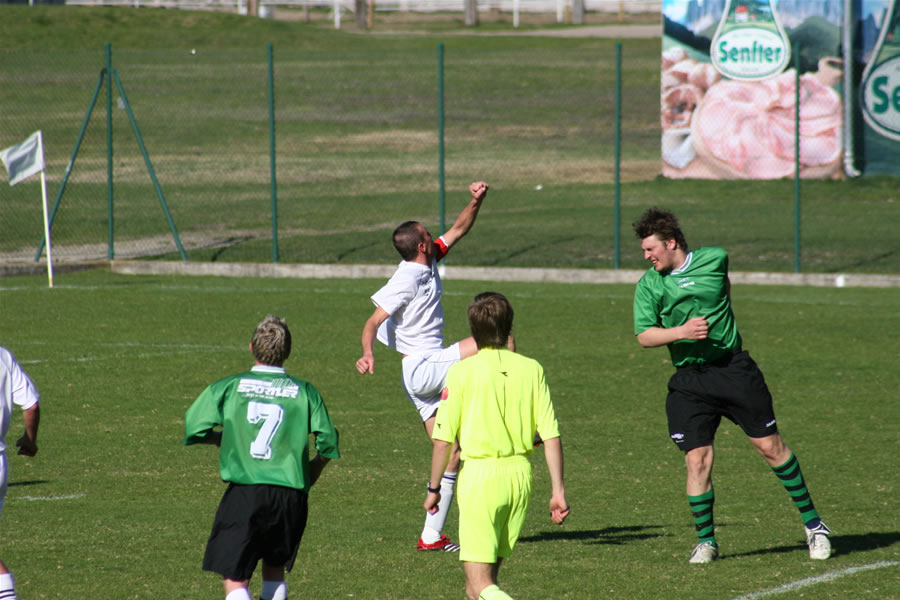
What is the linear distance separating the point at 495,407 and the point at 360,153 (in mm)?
30886

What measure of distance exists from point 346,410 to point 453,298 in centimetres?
716

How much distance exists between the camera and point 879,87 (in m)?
29.1

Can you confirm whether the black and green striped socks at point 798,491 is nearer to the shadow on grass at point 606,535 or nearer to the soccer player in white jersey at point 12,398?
the shadow on grass at point 606,535

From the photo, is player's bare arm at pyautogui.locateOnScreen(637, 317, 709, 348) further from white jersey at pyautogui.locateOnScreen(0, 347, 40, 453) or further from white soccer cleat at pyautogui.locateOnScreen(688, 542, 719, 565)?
white jersey at pyautogui.locateOnScreen(0, 347, 40, 453)

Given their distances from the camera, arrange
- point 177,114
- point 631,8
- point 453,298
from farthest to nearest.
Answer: point 631,8
point 177,114
point 453,298

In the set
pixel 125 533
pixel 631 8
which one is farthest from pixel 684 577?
pixel 631 8

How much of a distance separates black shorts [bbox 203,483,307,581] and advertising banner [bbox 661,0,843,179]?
2559 centimetres

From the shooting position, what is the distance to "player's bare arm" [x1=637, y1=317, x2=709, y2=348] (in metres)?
7.40

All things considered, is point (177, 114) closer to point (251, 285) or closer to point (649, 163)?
point (649, 163)

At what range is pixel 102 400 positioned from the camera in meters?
12.8

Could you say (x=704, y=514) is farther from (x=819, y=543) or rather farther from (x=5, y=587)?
(x=5, y=587)

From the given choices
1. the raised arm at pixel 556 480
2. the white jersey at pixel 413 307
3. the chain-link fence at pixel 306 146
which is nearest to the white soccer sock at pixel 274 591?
the raised arm at pixel 556 480

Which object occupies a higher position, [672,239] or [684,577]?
[672,239]

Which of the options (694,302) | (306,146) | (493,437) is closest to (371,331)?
(694,302)
